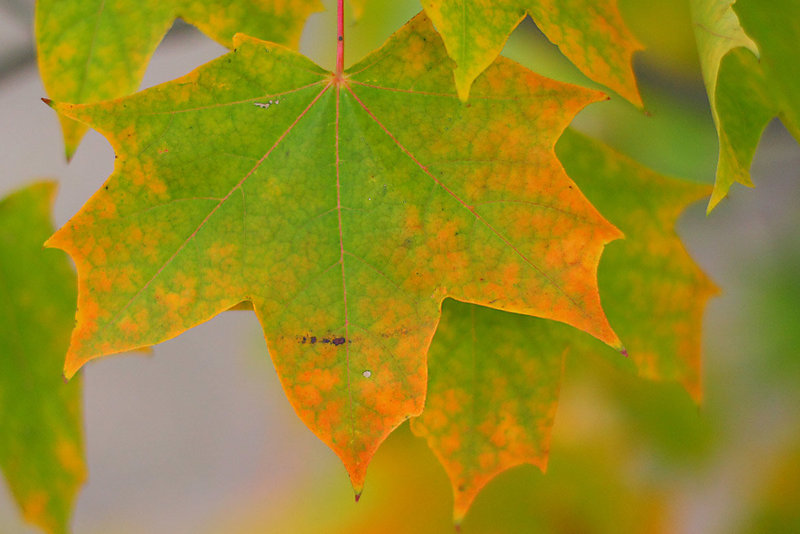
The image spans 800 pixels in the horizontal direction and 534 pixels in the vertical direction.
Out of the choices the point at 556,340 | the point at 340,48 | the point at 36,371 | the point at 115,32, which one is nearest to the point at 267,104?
the point at 340,48

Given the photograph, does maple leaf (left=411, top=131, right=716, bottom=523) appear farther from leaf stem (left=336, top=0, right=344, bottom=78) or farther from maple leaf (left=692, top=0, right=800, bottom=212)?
leaf stem (left=336, top=0, right=344, bottom=78)

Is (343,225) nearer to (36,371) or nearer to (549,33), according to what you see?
(549,33)

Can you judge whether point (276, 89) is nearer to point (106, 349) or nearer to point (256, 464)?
point (106, 349)

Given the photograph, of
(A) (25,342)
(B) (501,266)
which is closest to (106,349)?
(B) (501,266)

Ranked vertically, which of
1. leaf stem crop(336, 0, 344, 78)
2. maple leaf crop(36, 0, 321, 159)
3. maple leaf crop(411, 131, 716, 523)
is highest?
maple leaf crop(36, 0, 321, 159)

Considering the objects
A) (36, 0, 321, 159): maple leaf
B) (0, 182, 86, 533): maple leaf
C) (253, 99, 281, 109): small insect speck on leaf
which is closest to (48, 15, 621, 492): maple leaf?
(253, 99, 281, 109): small insect speck on leaf

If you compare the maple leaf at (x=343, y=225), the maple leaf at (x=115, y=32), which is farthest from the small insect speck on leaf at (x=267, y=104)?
the maple leaf at (x=115, y=32)
